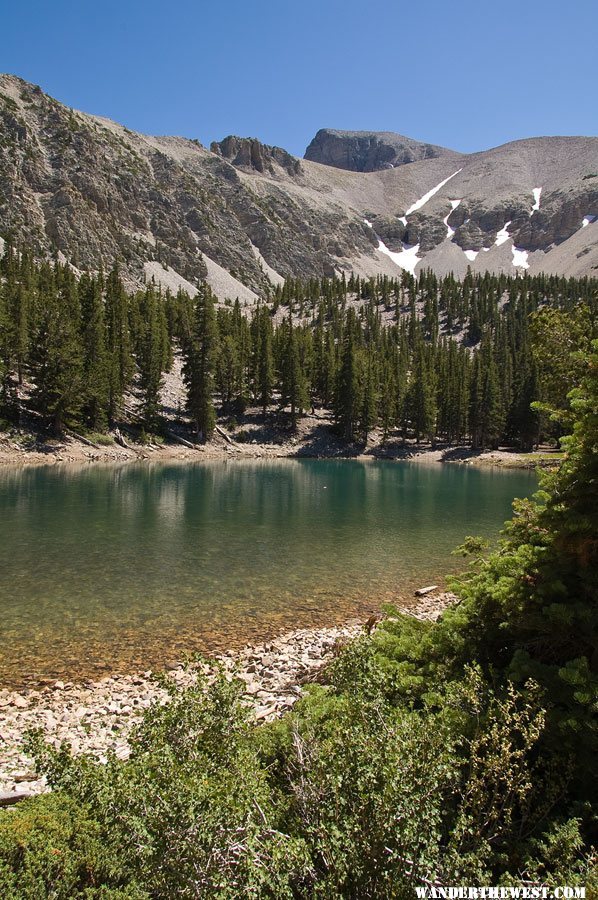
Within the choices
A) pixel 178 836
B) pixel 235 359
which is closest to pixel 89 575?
pixel 178 836

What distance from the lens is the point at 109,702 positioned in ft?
31.8

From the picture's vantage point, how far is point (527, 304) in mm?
157375

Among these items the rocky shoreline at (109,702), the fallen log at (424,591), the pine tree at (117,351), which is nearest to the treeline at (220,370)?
the pine tree at (117,351)

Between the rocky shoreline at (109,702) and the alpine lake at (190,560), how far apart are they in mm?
806

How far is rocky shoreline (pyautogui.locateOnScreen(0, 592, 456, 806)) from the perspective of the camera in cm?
772

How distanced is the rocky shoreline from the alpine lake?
81cm

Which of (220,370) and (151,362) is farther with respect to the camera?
(220,370)

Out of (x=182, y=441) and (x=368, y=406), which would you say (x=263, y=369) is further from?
(x=182, y=441)

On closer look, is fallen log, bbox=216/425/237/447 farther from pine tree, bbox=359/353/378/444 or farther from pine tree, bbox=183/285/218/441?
pine tree, bbox=359/353/378/444

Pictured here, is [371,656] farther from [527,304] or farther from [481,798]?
[527,304]

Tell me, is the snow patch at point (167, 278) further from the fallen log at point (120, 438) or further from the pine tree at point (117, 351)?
the fallen log at point (120, 438)

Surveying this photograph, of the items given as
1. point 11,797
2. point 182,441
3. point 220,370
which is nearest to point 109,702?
point 11,797

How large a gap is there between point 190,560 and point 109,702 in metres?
11.5

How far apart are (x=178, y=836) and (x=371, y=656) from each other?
9.84 feet
